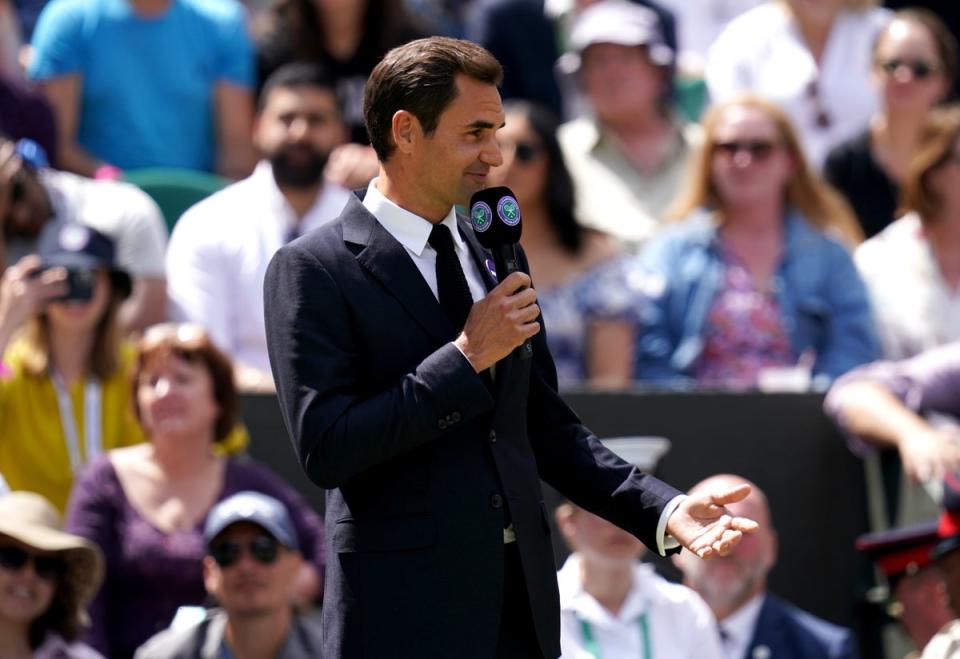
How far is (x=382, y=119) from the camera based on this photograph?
3252 mm

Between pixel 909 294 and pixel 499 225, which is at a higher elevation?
pixel 499 225

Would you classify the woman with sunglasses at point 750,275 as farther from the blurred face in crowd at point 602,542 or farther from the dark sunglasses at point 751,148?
the blurred face in crowd at point 602,542

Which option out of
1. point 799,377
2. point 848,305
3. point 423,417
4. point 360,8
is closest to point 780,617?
point 799,377

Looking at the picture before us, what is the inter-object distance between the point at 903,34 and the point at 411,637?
6.01 meters

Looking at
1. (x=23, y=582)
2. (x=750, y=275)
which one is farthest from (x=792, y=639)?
(x=23, y=582)

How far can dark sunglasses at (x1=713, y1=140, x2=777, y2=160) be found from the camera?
740cm

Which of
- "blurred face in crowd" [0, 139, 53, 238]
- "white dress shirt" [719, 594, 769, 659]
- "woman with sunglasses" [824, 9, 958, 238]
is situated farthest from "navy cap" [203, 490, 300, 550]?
"woman with sunglasses" [824, 9, 958, 238]

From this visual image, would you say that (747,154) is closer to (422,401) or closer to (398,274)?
(398,274)

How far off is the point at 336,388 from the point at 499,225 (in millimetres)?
395

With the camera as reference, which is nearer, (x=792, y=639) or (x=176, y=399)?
(x=792, y=639)

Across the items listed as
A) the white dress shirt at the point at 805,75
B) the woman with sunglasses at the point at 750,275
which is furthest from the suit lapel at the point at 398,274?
the white dress shirt at the point at 805,75

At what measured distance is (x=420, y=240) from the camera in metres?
3.30

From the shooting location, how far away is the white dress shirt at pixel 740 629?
231 inches

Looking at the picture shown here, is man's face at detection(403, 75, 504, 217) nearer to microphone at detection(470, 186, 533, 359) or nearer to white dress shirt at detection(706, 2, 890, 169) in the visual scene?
microphone at detection(470, 186, 533, 359)
